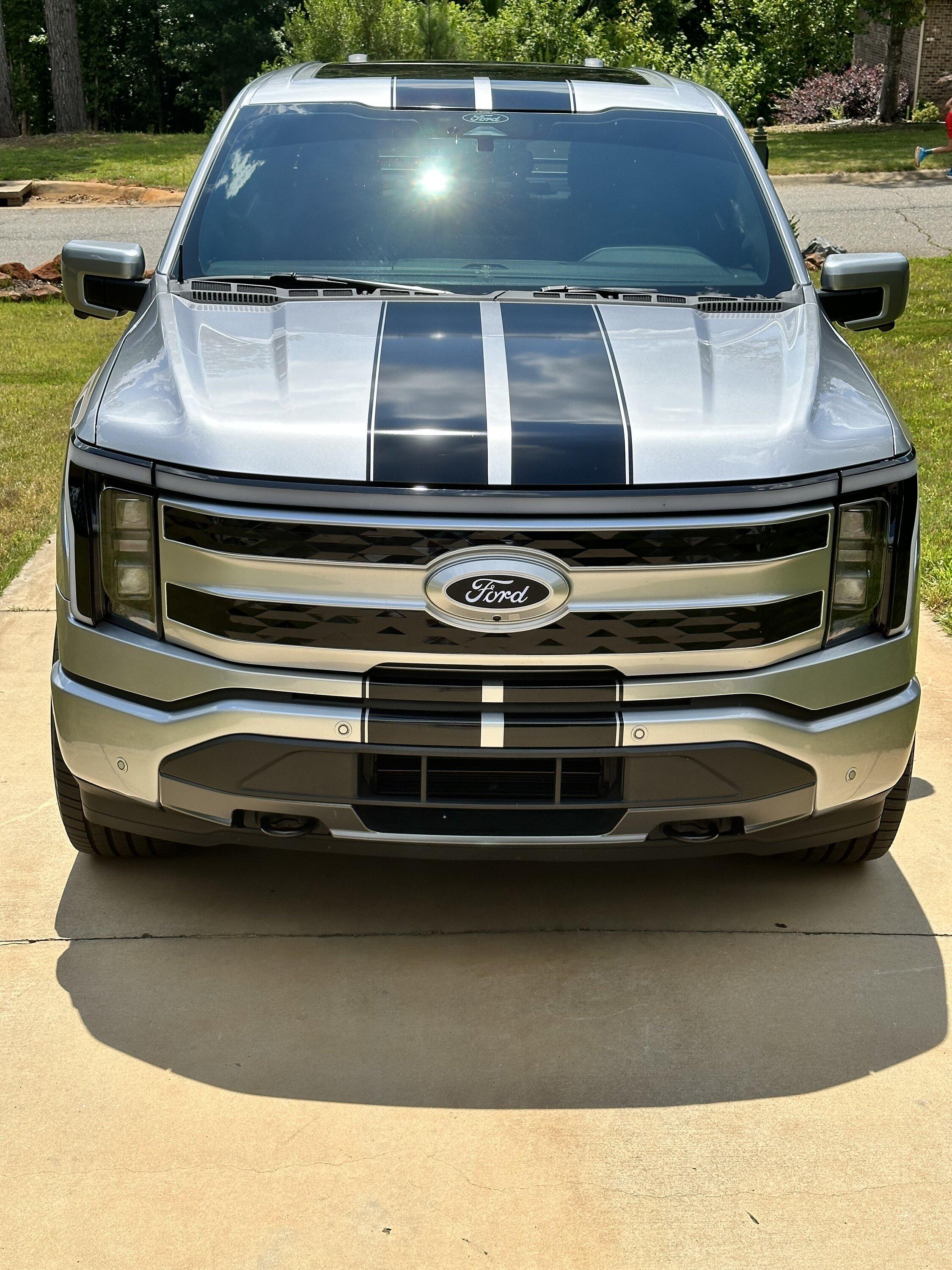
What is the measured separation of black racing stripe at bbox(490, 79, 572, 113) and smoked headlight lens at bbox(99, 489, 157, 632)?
2156mm

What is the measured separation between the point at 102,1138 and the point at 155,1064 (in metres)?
0.23

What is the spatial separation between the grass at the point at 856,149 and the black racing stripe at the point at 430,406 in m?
19.2

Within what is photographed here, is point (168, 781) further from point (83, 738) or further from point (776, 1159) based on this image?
point (776, 1159)

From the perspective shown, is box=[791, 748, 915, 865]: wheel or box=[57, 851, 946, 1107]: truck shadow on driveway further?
box=[791, 748, 915, 865]: wheel

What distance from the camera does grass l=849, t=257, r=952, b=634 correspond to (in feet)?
19.5

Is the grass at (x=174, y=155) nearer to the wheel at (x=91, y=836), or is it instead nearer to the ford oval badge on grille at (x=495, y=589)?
the wheel at (x=91, y=836)

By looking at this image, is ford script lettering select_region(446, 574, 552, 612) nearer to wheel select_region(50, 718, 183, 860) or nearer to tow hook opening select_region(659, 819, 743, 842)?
tow hook opening select_region(659, 819, 743, 842)

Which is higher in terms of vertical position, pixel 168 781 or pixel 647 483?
pixel 647 483

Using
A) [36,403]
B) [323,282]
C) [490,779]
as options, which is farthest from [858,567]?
[36,403]

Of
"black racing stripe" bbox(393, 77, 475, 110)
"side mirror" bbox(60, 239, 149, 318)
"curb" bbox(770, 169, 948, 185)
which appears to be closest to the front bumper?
"side mirror" bbox(60, 239, 149, 318)

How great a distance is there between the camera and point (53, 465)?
7.23 m

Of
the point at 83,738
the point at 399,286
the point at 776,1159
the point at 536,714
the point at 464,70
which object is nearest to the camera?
the point at 776,1159

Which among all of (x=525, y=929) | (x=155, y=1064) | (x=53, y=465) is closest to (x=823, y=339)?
(x=525, y=929)

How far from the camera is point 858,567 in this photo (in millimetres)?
2877
